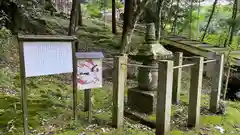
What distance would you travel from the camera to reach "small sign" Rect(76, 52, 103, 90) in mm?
3641

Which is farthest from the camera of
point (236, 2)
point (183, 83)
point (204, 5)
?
point (204, 5)

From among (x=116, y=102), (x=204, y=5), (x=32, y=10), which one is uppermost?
(x=204, y=5)

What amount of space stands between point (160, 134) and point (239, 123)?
2008 millimetres

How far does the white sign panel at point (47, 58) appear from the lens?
314cm

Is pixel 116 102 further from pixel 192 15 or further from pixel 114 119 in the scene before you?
pixel 192 15

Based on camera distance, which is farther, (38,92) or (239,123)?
(38,92)

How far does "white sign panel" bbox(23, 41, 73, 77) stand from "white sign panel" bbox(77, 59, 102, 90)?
17 cm

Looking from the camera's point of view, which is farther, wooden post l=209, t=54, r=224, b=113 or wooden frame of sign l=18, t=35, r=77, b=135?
wooden post l=209, t=54, r=224, b=113

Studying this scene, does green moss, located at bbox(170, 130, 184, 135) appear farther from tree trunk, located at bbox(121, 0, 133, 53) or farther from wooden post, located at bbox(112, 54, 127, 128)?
tree trunk, located at bbox(121, 0, 133, 53)

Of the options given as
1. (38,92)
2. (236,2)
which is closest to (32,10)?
(38,92)

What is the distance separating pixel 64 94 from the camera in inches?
218

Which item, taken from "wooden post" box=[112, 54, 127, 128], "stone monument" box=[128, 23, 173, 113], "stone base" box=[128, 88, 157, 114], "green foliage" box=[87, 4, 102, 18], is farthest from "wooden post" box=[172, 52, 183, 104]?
"green foliage" box=[87, 4, 102, 18]

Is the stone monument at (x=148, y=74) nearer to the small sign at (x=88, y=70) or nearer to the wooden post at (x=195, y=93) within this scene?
the wooden post at (x=195, y=93)

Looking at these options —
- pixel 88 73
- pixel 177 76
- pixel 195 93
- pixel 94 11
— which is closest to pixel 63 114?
pixel 88 73
